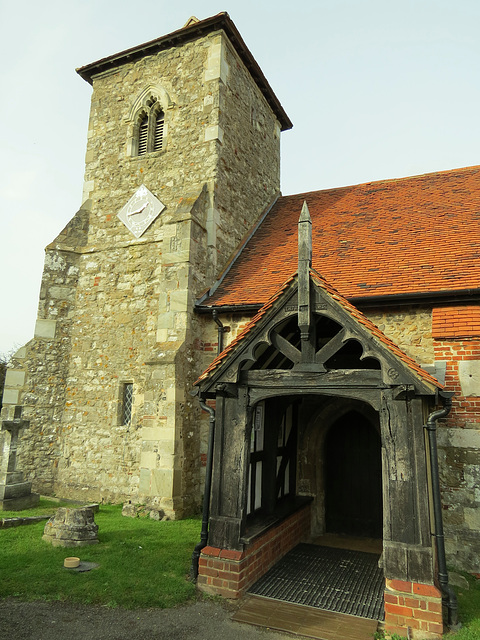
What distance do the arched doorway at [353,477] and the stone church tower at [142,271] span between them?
8.83 feet

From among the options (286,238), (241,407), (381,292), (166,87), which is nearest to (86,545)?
(241,407)

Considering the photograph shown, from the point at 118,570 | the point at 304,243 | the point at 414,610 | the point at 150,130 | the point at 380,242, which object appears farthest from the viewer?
the point at 150,130

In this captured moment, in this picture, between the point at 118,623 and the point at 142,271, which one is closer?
the point at 118,623

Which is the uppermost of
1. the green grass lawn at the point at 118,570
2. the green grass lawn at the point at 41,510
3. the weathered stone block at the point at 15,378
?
the weathered stone block at the point at 15,378

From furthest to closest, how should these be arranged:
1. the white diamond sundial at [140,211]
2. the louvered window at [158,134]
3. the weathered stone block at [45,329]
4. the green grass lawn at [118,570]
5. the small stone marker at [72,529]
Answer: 1. the louvered window at [158,134]
2. the white diamond sundial at [140,211]
3. the weathered stone block at [45,329]
4. the small stone marker at [72,529]
5. the green grass lawn at [118,570]

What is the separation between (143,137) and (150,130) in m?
0.29

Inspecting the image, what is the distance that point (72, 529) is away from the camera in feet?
21.7

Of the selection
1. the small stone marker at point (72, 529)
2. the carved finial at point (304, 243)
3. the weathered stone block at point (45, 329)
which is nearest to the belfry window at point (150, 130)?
the weathered stone block at point (45, 329)

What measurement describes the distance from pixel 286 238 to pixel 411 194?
3.30 metres

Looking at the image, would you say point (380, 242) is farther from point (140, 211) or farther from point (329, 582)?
point (329, 582)

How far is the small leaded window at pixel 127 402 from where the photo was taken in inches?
386

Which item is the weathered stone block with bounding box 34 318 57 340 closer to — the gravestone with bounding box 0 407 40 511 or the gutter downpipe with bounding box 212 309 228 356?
the gravestone with bounding box 0 407 40 511

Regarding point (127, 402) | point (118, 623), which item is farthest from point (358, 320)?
point (127, 402)

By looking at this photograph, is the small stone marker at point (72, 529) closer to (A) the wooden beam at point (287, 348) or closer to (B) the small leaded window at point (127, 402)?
(B) the small leaded window at point (127, 402)
